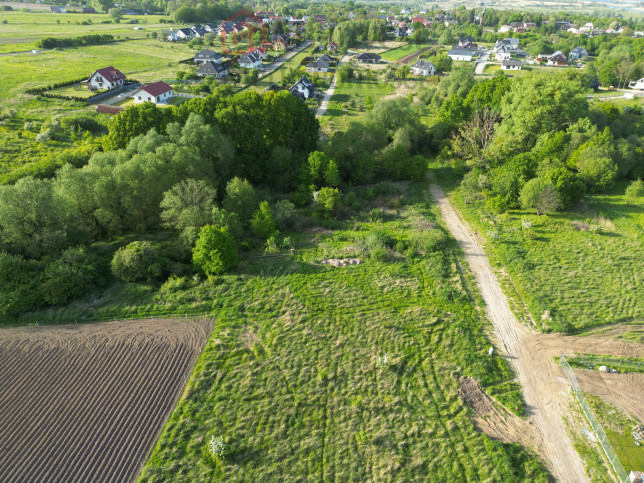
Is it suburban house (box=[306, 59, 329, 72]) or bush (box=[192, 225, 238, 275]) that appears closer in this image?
bush (box=[192, 225, 238, 275])

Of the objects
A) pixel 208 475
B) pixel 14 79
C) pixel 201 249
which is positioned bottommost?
pixel 208 475

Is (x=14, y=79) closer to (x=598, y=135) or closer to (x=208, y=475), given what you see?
(x=208, y=475)

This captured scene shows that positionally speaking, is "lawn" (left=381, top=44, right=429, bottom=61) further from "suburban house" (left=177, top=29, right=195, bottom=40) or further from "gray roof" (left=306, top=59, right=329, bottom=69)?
"suburban house" (left=177, top=29, right=195, bottom=40)

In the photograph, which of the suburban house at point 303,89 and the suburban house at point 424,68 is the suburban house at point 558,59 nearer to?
A: the suburban house at point 424,68

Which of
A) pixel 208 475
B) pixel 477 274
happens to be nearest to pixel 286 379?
pixel 208 475

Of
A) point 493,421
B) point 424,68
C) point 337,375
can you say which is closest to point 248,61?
point 424,68

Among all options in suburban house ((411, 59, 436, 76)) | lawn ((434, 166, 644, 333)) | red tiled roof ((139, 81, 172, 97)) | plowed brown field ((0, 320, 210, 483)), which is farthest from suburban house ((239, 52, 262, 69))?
plowed brown field ((0, 320, 210, 483))
